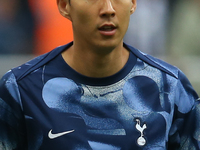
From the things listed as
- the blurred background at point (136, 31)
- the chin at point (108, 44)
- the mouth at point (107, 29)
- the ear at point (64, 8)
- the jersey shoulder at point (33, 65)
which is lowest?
the blurred background at point (136, 31)

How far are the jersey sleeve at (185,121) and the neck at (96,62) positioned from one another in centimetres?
41

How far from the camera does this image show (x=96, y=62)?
8.86 feet

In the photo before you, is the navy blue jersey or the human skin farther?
the navy blue jersey

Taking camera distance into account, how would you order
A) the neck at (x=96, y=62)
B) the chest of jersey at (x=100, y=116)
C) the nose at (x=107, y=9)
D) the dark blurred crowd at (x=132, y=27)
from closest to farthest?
the nose at (x=107, y=9) < the chest of jersey at (x=100, y=116) < the neck at (x=96, y=62) < the dark blurred crowd at (x=132, y=27)

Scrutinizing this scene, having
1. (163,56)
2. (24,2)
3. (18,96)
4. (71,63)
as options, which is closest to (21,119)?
(18,96)

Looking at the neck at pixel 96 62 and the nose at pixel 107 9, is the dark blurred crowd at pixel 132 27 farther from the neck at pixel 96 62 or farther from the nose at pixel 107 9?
the nose at pixel 107 9

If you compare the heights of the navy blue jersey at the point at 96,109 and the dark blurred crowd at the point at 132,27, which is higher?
the navy blue jersey at the point at 96,109

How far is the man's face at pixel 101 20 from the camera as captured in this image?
2.48 m

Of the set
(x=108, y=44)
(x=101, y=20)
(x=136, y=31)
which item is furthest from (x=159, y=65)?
(x=136, y=31)

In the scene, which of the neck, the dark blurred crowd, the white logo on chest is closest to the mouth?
the neck

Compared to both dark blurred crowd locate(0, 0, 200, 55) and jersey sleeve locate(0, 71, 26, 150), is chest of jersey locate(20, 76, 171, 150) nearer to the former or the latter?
jersey sleeve locate(0, 71, 26, 150)

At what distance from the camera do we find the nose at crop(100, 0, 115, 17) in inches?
96.8

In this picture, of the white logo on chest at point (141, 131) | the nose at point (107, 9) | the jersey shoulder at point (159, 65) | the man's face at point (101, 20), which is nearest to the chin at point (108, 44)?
the man's face at point (101, 20)

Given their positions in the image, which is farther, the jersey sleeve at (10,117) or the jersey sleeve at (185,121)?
the jersey sleeve at (185,121)
